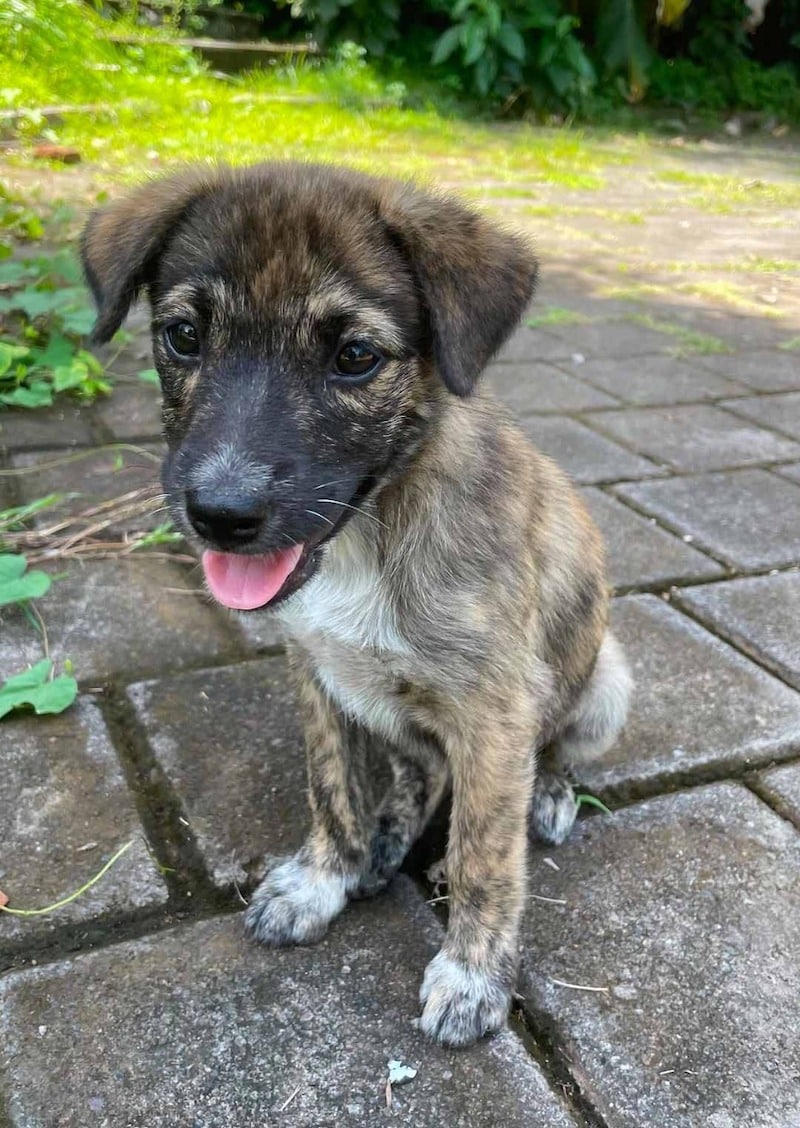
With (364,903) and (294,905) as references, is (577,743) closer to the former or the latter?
(364,903)

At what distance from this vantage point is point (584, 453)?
14.7ft

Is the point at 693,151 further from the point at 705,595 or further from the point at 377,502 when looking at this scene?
the point at 377,502

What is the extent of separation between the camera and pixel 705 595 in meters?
3.40

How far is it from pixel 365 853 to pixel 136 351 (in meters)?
3.84

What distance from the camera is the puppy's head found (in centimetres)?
183

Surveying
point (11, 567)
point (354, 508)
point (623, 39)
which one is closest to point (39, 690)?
point (11, 567)

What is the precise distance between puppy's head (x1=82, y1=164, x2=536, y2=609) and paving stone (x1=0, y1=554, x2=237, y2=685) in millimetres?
1051

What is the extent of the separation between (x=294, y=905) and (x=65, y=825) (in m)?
0.62

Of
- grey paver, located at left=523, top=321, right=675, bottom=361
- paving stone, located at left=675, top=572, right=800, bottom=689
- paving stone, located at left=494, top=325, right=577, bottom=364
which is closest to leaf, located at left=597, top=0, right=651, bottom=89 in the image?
grey paver, located at left=523, top=321, right=675, bottom=361

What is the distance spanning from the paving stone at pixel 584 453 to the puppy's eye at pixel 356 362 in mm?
2287

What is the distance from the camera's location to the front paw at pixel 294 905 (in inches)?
79.7

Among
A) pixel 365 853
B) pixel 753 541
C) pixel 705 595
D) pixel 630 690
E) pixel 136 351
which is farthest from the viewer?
pixel 136 351

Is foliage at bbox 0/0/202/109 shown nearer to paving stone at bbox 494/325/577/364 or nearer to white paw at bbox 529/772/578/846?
paving stone at bbox 494/325/577/364

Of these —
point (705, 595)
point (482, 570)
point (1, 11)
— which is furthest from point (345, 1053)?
point (1, 11)
